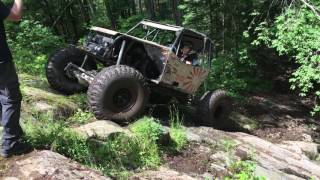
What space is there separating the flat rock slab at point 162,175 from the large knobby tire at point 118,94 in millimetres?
1960

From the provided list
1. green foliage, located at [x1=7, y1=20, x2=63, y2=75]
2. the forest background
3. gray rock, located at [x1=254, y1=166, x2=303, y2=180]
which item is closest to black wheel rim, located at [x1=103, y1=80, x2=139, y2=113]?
gray rock, located at [x1=254, y1=166, x2=303, y2=180]

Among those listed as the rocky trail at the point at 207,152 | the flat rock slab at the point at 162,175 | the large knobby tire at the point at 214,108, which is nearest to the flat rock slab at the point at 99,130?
the rocky trail at the point at 207,152

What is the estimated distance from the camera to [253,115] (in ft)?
45.1

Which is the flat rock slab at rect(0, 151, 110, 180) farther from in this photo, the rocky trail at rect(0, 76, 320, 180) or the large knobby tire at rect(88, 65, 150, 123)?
the large knobby tire at rect(88, 65, 150, 123)

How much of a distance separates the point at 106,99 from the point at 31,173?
345 cm

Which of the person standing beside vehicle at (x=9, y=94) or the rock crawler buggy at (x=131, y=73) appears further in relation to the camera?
the rock crawler buggy at (x=131, y=73)

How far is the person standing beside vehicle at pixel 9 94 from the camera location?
17.3ft

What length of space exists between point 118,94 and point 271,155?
3.18 meters

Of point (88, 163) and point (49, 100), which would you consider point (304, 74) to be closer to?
point (49, 100)

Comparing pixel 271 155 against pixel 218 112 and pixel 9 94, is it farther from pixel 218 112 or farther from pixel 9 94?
pixel 9 94

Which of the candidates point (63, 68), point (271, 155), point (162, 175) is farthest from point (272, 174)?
point (63, 68)

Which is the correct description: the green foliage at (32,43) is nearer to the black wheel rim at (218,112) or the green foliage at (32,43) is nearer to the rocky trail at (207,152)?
the rocky trail at (207,152)

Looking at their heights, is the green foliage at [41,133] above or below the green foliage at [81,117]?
above

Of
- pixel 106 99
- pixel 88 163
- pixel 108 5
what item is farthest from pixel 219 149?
pixel 108 5
